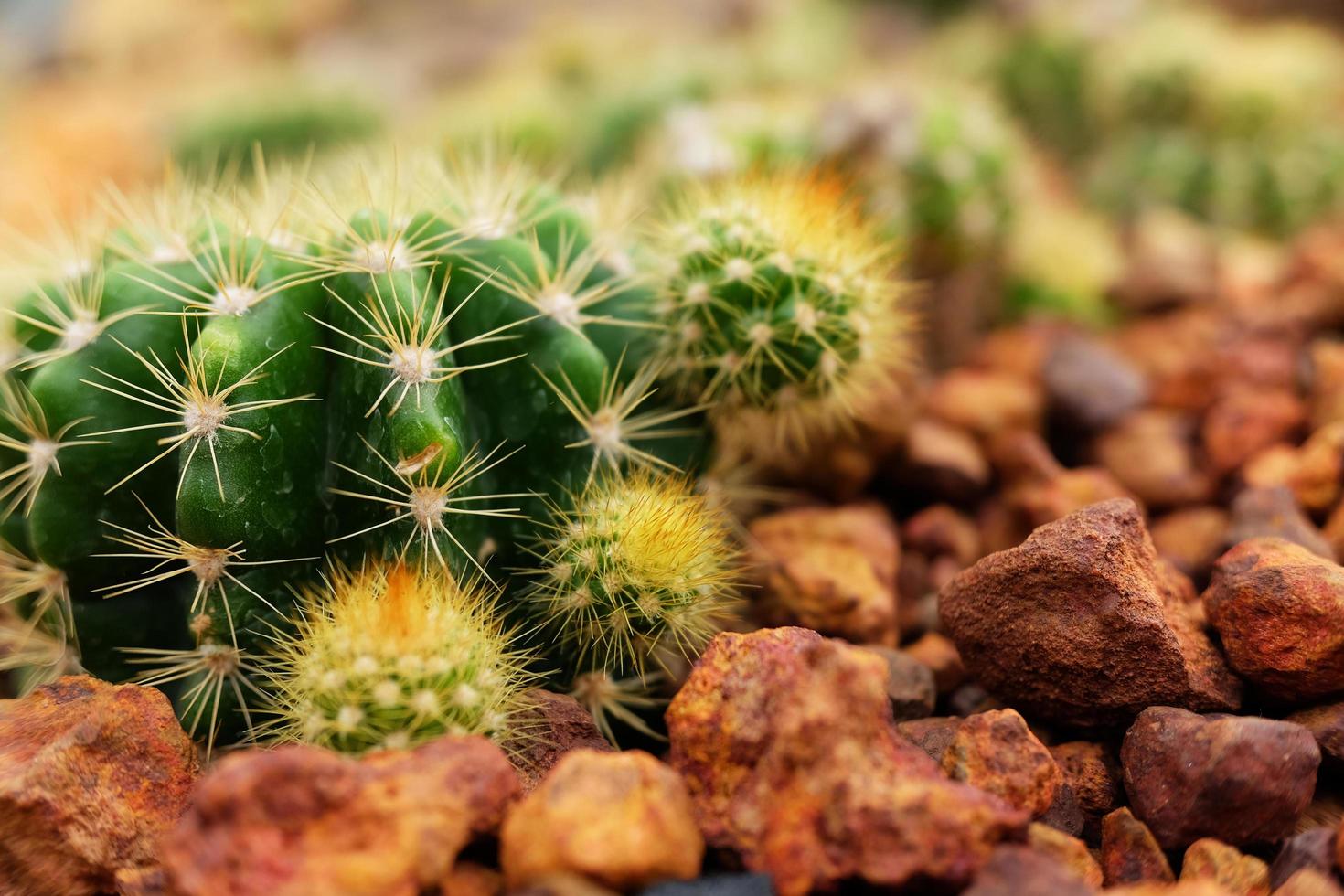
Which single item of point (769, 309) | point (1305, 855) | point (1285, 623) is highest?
point (769, 309)

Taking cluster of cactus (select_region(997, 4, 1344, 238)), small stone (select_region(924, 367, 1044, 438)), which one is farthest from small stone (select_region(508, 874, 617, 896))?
cluster of cactus (select_region(997, 4, 1344, 238))

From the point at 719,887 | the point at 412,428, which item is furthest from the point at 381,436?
the point at 719,887

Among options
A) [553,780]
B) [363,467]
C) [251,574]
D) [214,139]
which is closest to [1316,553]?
[553,780]

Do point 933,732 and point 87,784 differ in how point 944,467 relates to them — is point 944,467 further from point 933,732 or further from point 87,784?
point 87,784

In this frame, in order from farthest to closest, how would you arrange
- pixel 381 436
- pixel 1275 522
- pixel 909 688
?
pixel 1275 522, pixel 909 688, pixel 381 436

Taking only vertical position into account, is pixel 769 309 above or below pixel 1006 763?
above

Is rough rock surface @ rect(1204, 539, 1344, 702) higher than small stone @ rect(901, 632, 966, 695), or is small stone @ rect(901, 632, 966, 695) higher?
rough rock surface @ rect(1204, 539, 1344, 702)

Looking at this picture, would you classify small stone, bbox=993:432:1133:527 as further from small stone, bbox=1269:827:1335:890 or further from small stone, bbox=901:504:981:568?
small stone, bbox=1269:827:1335:890
